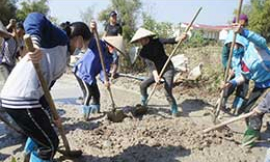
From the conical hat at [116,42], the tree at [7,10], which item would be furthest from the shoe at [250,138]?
the tree at [7,10]

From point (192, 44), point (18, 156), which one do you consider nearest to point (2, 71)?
point (18, 156)

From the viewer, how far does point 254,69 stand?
17.1 ft

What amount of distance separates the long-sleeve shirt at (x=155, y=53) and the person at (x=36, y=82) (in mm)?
2753

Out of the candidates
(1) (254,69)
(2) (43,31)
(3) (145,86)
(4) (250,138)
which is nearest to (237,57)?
(1) (254,69)

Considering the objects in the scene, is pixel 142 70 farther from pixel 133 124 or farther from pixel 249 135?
pixel 249 135

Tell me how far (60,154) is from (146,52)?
2.54m

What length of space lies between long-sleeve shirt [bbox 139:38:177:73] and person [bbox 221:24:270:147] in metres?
1.25

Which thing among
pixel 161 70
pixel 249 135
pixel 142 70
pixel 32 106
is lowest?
pixel 142 70

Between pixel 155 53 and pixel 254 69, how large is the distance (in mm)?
1694

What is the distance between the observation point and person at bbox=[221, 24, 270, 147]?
4793 millimetres

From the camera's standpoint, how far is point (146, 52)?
6254 millimetres

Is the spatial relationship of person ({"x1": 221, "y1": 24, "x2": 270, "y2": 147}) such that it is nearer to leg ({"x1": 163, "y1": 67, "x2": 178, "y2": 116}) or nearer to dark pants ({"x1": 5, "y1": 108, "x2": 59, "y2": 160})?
leg ({"x1": 163, "y1": 67, "x2": 178, "y2": 116})

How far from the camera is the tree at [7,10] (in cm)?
2177

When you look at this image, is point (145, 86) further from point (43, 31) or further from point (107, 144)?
point (43, 31)
